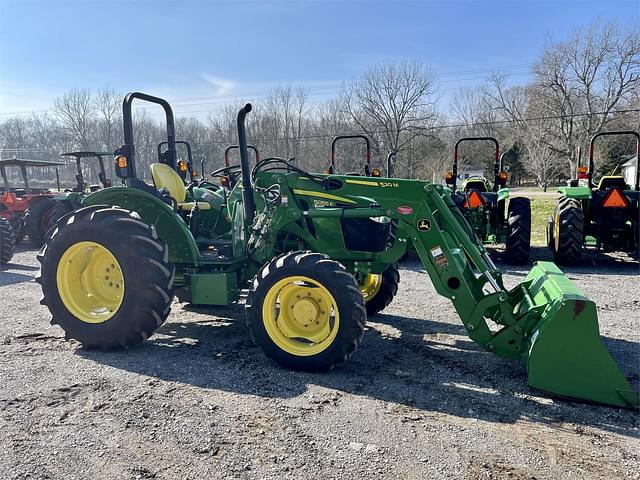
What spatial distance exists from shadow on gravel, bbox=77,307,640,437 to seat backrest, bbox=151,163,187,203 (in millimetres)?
1767

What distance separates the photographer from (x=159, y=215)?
5207 millimetres

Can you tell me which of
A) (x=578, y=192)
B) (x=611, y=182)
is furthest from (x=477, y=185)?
(x=611, y=182)

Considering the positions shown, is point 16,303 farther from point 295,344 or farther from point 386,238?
point 386,238

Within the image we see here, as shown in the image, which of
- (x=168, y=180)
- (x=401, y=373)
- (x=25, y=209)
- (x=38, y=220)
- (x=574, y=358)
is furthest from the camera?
(x=25, y=209)

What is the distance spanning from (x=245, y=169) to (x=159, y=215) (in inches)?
45.5

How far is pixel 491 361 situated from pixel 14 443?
144 inches

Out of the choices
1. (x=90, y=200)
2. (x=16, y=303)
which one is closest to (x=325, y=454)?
(x=90, y=200)

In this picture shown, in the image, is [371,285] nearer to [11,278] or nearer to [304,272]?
[304,272]

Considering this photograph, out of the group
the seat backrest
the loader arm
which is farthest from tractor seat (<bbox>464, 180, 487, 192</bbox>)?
the seat backrest

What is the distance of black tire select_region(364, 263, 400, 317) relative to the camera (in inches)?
225

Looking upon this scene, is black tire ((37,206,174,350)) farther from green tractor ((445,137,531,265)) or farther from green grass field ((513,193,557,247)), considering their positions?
green grass field ((513,193,557,247))

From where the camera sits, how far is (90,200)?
5301 mm

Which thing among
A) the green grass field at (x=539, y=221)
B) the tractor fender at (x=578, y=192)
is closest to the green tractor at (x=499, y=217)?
the tractor fender at (x=578, y=192)

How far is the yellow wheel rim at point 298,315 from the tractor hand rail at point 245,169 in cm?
104
